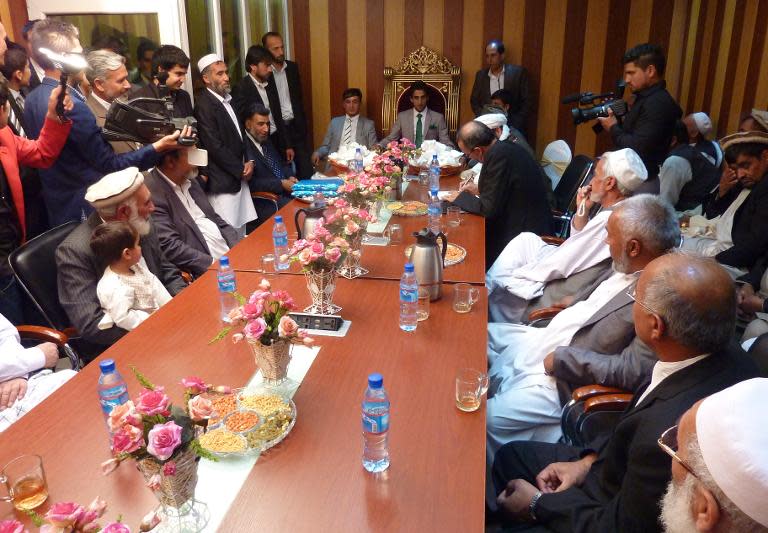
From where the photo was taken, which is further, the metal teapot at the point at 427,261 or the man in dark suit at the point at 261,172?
the man in dark suit at the point at 261,172

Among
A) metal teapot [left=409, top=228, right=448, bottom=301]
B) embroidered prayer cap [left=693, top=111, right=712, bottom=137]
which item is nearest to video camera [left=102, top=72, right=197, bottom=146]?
metal teapot [left=409, top=228, right=448, bottom=301]

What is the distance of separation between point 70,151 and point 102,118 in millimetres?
313

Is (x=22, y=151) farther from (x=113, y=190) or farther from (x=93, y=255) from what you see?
(x=93, y=255)

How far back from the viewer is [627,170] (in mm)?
2727

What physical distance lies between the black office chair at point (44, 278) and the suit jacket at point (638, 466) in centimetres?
188

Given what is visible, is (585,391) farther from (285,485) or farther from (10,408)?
(10,408)

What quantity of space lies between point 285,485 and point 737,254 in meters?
2.76

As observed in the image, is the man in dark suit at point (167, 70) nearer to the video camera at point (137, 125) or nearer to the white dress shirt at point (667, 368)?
the video camera at point (137, 125)

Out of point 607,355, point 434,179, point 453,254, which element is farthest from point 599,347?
point 434,179

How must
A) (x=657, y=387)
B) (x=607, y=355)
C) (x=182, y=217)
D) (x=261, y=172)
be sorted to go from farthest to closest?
(x=261, y=172), (x=182, y=217), (x=607, y=355), (x=657, y=387)

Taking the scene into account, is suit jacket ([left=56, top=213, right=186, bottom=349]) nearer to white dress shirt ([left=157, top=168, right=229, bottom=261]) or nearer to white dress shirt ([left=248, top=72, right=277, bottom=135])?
white dress shirt ([left=157, top=168, right=229, bottom=261])

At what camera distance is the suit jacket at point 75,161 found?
10.1ft

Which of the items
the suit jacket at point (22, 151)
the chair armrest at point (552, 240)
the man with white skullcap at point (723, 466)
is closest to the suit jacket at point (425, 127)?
the chair armrest at point (552, 240)

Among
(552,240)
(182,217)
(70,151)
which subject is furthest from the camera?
(552,240)
